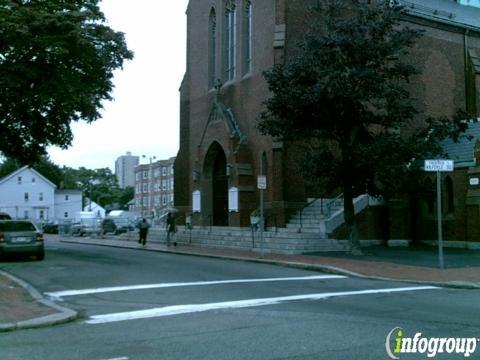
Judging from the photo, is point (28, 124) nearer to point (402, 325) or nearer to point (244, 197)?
point (244, 197)

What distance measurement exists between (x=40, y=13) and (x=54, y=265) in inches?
333

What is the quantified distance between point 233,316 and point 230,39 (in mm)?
25114

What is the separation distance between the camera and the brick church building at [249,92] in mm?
27062

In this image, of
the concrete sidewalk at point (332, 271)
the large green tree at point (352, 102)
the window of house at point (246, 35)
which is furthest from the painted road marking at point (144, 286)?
the window of house at point (246, 35)

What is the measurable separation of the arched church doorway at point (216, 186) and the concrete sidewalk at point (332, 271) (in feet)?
23.7

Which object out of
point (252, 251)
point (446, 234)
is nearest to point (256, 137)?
point (252, 251)

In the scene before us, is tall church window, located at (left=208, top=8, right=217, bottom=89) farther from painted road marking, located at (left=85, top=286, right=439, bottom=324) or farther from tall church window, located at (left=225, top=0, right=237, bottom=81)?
painted road marking, located at (left=85, top=286, right=439, bottom=324)

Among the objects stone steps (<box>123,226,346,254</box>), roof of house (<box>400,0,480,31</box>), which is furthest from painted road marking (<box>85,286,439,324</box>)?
roof of house (<box>400,0,480,31</box>)

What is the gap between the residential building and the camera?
106 metres

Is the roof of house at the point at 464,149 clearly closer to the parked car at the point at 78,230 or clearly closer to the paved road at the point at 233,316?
the paved road at the point at 233,316

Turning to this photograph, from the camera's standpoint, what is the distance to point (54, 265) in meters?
18.5

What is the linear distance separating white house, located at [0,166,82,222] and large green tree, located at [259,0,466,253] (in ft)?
208

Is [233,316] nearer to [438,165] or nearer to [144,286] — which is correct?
[144,286]

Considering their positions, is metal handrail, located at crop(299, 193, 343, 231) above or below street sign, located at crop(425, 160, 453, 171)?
below
